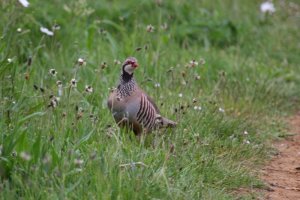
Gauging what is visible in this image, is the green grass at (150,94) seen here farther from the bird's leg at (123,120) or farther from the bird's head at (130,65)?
the bird's head at (130,65)

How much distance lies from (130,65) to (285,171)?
1.49 metres

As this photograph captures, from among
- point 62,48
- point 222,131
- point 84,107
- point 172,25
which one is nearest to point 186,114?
point 222,131

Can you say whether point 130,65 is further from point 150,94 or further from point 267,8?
point 267,8

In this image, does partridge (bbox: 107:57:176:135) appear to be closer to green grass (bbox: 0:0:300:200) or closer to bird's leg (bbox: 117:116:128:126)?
bird's leg (bbox: 117:116:128:126)

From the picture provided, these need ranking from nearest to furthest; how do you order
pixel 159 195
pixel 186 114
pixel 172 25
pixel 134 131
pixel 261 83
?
pixel 159 195 → pixel 134 131 → pixel 186 114 → pixel 261 83 → pixel 172 25

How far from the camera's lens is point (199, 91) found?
7352mm

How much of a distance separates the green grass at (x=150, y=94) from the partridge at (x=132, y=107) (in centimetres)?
11

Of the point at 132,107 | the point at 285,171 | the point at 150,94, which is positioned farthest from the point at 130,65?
the point at 285,171

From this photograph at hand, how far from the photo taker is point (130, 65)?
19.4 feet

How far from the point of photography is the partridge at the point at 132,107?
18.8ft

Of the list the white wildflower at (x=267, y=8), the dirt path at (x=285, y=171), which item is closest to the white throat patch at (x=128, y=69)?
the dirt path at (x=285, y=171)

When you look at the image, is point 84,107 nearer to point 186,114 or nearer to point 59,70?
point 186,114

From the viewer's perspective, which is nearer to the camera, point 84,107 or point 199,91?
point 84,107

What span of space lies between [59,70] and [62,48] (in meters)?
0.59
